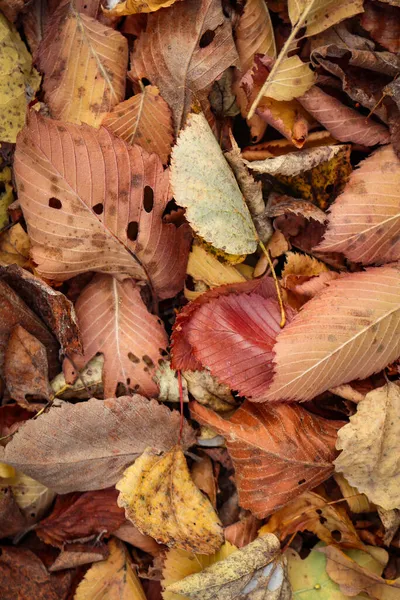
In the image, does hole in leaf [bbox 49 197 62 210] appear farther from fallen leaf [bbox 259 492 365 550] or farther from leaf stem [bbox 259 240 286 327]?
fallen leaf [bbox 259 492 365 550]

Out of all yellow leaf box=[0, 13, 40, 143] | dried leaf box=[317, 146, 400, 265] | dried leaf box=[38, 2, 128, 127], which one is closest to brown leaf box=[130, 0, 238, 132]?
dried leaf box=[38, 2, 128, 127]

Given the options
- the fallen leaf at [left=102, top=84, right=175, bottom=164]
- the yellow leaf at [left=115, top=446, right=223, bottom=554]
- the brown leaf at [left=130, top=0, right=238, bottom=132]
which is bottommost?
the yellow leaf at [left=115, top=446, right=223, bottom=554]

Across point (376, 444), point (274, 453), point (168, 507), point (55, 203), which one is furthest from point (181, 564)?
point (55, 203)

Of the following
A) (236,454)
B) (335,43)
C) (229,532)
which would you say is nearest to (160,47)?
(335,43)

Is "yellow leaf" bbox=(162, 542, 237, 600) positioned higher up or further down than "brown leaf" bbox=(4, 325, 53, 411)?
further down

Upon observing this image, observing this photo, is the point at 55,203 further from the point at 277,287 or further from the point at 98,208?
the point at 277,287

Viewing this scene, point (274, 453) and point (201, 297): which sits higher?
point (201, 297)

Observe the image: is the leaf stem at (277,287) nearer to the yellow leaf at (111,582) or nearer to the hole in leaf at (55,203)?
the hole in leaf at (55,203)
